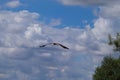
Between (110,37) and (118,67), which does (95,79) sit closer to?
(118,67)

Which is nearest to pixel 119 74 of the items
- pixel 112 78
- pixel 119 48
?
pixel 112 78

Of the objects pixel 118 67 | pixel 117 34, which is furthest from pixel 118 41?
pixel 118 67

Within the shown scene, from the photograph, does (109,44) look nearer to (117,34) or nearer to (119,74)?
(117,34)

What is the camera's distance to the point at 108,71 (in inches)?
4702

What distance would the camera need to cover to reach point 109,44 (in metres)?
97.1

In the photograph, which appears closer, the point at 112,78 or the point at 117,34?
the point at 117,34

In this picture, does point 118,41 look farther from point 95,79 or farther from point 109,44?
point 95,79

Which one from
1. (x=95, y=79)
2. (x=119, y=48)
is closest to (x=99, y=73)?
(x=95, y=79)

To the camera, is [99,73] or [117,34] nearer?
[117,34]

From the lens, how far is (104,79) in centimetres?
11956

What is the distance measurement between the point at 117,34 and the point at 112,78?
25.5m

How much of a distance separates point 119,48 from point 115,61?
20.4m

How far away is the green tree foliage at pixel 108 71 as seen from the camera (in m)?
118

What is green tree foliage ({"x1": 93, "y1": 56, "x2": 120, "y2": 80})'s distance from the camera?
389 feet
